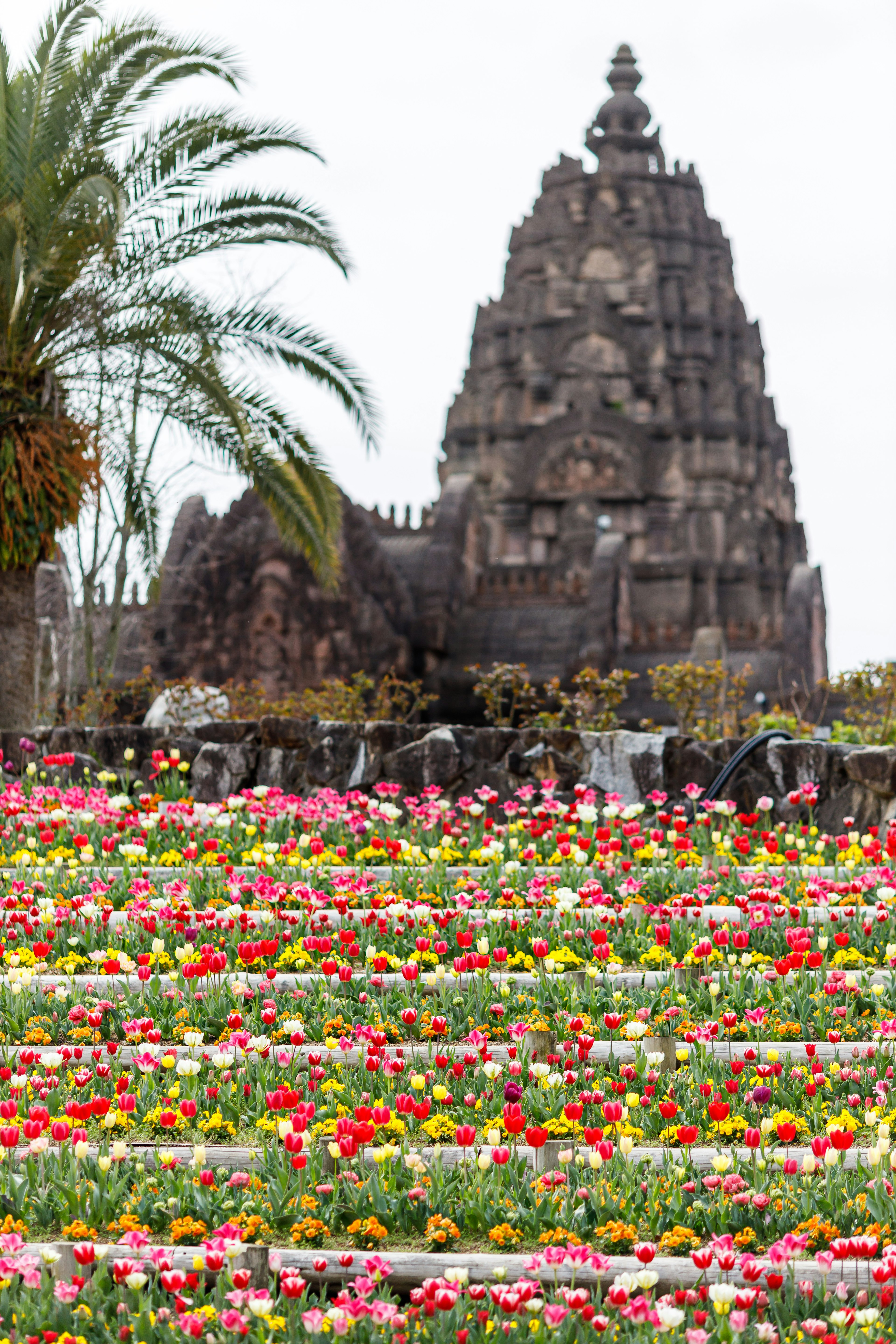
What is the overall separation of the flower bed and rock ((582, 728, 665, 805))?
71.3 inches

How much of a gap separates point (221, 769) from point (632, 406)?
1229 inches

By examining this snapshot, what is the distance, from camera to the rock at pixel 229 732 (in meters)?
9.46

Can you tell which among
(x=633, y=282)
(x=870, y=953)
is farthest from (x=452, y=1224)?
(x=633, y=282)

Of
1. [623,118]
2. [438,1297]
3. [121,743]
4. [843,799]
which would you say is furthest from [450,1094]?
[623,118]

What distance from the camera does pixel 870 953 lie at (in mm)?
5535

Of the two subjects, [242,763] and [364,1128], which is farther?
[242,763]

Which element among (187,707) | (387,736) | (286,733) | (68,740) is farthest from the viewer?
(187,707)

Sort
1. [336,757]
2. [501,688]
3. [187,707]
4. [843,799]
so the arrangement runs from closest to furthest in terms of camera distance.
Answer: [843,799] → [336,757] → [187,707] → [501,688]

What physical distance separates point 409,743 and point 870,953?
403 centimetres

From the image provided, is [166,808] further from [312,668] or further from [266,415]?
[312,668]

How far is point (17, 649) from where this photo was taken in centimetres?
1146

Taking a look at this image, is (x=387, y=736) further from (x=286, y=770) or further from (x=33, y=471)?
(x=33, y=471)

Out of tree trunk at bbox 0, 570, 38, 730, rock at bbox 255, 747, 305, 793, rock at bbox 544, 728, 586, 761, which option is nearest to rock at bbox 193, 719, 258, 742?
rock at bbox 255, 747, 305, 793

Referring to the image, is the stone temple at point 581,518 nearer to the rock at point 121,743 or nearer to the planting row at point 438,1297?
the rock at point 121,743
